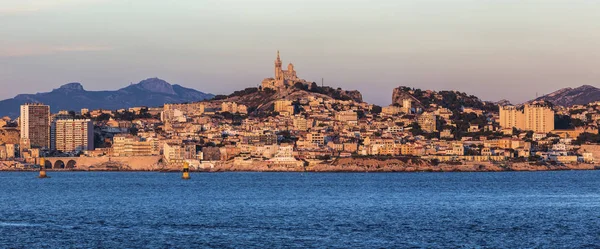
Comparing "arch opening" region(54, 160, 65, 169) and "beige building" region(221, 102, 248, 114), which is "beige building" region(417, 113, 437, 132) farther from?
"arch opening" region(54, 160, 65, 169)

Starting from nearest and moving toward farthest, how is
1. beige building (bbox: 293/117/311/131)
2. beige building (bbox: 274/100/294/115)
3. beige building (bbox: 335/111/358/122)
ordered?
beige building (bbox: 293/117/311/131) < beige building (bbox: 335/111/358/122) < beige building (bbox: 274/100/294/115)

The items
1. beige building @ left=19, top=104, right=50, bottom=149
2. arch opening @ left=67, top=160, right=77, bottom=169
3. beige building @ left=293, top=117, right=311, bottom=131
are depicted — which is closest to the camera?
arch opening @ left=67, top=160, right=77, bottom=169

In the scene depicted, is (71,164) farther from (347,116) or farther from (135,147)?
(347,116)

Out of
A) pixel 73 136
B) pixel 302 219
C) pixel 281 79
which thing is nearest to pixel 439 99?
pixel 281 79

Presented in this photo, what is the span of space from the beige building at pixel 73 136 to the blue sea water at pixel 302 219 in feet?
262

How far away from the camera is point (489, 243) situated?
1277 inches

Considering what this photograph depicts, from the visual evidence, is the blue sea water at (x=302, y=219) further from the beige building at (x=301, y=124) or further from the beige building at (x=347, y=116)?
the beige building at (x=347, y=116)

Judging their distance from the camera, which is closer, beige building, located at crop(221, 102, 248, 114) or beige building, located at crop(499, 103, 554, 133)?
beige building, located at crop(499, 103, 554, 133)

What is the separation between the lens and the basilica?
184000mm

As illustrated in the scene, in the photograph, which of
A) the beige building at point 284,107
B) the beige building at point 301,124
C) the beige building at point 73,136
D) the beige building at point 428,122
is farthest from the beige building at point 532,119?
the beige building at point 73,136

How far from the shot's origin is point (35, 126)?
475ft

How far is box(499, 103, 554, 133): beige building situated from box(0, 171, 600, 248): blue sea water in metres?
88.1

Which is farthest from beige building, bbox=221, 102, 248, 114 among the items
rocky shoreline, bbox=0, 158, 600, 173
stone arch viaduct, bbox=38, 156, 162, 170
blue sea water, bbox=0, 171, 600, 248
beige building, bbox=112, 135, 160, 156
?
blue sea water, bbox=0, 171, 600, 248

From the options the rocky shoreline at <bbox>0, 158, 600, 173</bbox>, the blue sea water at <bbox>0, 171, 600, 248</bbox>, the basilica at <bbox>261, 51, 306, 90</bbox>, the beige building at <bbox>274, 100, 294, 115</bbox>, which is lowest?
the blue sea water at <bbox>0, 171, 600, 248</bbox>
